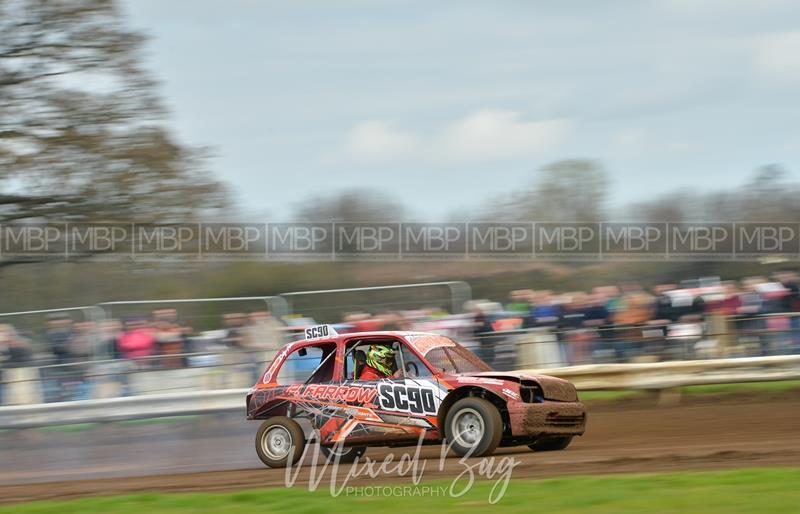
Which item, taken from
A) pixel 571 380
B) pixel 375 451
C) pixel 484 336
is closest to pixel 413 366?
pixel 375 451

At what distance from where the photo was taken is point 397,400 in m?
10.2

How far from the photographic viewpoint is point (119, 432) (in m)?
15.6

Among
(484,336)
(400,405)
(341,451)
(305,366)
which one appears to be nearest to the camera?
(400,405)

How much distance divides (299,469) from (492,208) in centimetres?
1666

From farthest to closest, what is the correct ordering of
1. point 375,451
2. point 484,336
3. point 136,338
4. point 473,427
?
point 484,336 → point 136,338 → point 375,451 → point 473,427

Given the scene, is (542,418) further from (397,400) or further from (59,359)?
(59,359)

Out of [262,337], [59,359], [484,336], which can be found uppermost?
[262,337]

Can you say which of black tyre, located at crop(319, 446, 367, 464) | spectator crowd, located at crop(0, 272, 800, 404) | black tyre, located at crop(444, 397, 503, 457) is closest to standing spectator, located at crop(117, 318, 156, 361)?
spectator crowd, located at crop(0, 272, 800, 404)

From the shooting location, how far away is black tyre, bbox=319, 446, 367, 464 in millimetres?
11039

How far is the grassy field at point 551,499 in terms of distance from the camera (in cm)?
685

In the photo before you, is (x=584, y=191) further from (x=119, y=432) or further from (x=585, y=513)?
(x=585, y=513)

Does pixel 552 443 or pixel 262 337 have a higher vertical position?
pixel 262 337

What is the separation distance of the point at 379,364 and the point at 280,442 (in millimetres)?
1347

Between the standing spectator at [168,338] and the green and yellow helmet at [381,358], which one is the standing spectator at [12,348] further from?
the green and yellow helmet at [381,358]
